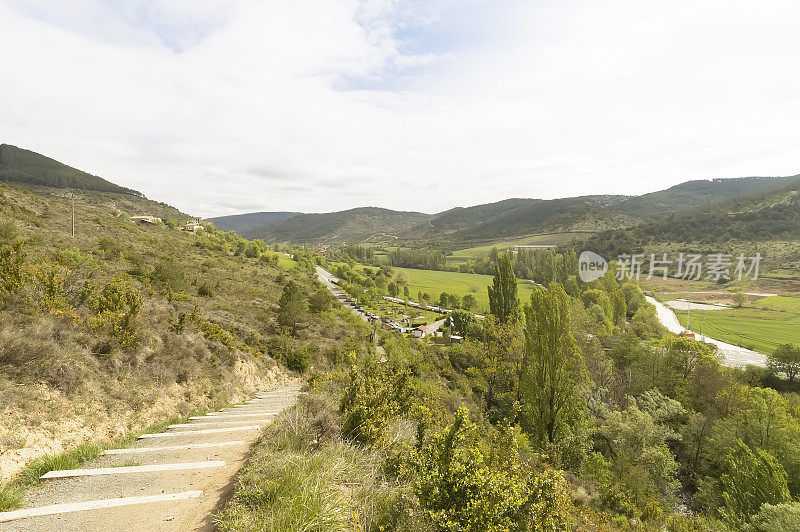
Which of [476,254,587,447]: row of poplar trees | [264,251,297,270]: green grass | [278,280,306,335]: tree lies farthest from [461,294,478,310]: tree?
[278,280,306,335]: tree

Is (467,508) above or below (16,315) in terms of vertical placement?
below

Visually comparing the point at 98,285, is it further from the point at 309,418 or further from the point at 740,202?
the point at 740,202

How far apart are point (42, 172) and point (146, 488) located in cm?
19661

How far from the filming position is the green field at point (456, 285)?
89812mm

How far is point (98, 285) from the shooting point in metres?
12.2

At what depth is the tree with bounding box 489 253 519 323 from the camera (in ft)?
134

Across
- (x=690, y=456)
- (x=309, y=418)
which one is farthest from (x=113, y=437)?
(x=690, y=456)

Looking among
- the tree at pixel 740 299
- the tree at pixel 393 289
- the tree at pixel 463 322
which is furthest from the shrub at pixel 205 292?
the tree at pixel 740 299

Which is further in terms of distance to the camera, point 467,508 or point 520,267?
point 520,267

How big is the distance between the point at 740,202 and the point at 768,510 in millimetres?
213807

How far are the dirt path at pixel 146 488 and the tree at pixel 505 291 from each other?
3787cm

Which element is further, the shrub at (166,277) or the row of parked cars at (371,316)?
the row of parked cars at (371,316)

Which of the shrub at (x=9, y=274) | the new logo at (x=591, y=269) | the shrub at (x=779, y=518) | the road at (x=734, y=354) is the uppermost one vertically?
the shrub at (x=9, y=274)

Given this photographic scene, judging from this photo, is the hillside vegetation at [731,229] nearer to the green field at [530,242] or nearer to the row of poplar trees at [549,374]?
the green field at [530,242]
